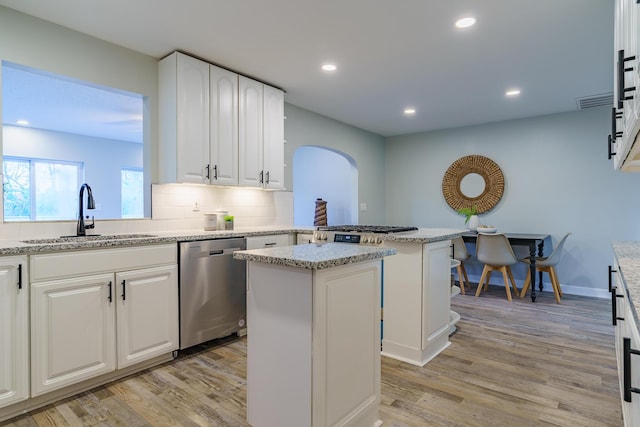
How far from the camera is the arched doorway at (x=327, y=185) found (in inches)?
226

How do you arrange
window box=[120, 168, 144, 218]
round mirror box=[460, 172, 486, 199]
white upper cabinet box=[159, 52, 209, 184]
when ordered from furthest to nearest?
1. window box=[120, 168, 144, 218]
2. round mirror box=[460, 172, 486, 199]
3. white upper cabinet box=[159, 52, 209, 184]

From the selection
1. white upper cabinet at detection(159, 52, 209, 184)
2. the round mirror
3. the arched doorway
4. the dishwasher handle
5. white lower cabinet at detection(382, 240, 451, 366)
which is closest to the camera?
white lower cabinet at detection(382, 240, 451, 366)

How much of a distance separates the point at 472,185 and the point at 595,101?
178cm

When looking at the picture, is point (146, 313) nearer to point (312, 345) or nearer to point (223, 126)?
point (312, 345)

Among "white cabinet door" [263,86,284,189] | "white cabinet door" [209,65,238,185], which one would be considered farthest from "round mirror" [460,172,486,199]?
"white cabinet door" [209,65,238,185]

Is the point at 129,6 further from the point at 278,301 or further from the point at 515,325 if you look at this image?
the point at 515,325

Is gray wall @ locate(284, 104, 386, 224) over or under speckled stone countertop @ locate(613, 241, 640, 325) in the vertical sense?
over

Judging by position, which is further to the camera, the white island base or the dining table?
the dining table

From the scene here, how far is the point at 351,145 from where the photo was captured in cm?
541

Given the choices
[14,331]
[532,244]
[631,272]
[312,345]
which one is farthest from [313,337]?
[532,244]

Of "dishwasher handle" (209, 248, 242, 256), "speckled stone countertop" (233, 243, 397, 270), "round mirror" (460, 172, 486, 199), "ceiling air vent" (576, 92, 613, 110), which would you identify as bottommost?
"dishwasher handle" (209, 248, 242, 256)

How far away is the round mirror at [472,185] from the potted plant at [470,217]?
0.21m

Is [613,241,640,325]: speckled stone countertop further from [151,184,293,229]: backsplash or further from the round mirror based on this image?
the round mirror

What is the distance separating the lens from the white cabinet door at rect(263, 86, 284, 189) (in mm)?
3637
